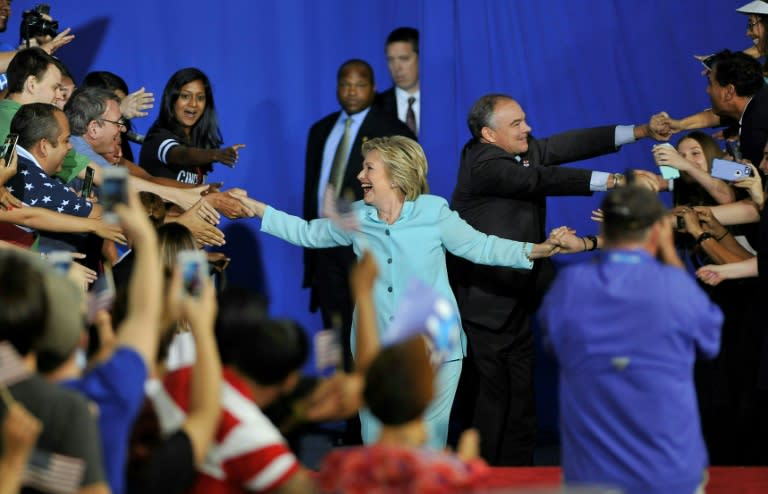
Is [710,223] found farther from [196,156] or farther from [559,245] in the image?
[196,156]

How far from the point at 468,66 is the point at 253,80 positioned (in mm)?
1432

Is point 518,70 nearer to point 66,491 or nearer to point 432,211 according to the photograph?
point 432,211

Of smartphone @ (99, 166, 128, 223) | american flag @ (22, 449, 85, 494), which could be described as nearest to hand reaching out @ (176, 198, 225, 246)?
smartphone @ (99, 166, 128, 223)

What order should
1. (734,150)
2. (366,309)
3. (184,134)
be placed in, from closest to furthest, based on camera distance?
(366,309), (734,150), (184,134)

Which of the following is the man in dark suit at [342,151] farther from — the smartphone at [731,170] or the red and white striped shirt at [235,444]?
the red and white striped shirt at [235,444]

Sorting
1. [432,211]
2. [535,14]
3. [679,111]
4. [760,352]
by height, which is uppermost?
[535,14]

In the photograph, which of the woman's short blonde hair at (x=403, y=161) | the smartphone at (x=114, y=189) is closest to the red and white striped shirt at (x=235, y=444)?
the smartphone at (x=114, y=189)

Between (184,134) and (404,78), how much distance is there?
1.41 m

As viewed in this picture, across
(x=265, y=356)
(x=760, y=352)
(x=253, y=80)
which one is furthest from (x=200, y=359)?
(x=253, y=80)

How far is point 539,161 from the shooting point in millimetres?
5820

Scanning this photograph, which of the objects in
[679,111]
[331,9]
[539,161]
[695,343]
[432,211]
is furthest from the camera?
[331,9]

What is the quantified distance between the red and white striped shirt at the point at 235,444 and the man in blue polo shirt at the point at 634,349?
0.93 metres

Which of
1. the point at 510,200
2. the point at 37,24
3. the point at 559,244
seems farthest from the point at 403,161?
the point at 37,24

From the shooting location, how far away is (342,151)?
6750 mm
